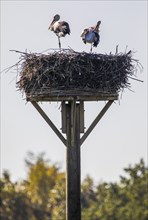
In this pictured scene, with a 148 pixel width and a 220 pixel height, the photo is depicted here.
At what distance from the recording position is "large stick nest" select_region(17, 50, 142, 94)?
23.4 meters

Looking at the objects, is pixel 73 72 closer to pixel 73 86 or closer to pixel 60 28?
pixel 73 86

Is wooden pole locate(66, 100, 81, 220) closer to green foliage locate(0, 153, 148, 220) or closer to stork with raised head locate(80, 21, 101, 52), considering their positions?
stork with raised head locate(80, 21, 101, 52)

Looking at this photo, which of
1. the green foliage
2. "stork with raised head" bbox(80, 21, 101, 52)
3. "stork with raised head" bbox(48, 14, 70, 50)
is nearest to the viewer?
"stork with raised head" bbox(80, 21, 101, 52)

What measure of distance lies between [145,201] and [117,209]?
1.71m

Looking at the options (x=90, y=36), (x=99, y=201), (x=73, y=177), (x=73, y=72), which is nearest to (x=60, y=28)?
(x=90, y=36)

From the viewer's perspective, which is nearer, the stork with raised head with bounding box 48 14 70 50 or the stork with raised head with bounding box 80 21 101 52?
the stork with raised head with bounding box 80 21 101 52

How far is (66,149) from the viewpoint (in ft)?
72.5

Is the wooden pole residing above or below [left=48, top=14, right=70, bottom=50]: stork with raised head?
below

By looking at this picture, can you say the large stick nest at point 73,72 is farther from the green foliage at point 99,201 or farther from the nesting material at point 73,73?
the green foliage at point 99,201

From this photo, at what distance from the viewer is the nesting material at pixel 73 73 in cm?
2330

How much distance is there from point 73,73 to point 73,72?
0.22 feet

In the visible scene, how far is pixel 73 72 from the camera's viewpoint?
24016 millimetres

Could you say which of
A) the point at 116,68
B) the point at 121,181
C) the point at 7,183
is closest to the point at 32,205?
the point at 7,183

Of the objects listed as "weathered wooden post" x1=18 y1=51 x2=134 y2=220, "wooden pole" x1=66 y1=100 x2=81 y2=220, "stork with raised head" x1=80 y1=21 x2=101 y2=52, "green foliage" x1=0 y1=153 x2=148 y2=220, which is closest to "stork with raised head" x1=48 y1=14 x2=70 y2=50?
"stork with raised head" x1=80 y1=21 x2=101 y2=52
